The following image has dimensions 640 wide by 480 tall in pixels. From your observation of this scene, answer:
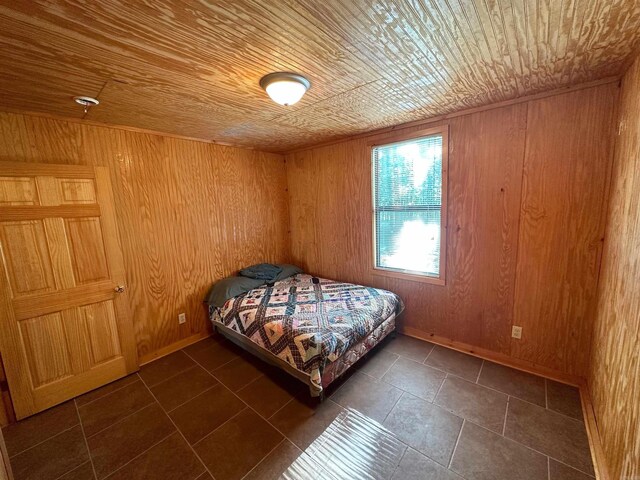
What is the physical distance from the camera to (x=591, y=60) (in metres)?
1.51

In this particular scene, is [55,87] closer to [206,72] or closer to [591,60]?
[206,72]

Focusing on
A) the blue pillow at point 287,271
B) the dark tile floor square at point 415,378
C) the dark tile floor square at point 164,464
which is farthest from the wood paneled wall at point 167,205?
the dark tile floor square at point 415,378

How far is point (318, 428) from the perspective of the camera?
174cm

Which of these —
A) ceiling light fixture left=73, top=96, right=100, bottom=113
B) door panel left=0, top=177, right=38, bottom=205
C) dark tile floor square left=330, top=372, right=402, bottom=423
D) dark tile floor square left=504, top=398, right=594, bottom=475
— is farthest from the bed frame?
ceiling light fixture left=73, top=96, right=100, bottom=113

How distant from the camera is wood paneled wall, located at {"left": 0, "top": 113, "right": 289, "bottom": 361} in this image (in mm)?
2127

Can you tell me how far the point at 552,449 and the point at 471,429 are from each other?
422mm

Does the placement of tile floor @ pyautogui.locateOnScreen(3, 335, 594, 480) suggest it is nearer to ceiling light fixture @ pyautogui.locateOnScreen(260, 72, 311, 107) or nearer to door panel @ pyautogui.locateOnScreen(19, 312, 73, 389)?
door panel @ pyautogui.locateOnScreen(19, 312, 73, 389)

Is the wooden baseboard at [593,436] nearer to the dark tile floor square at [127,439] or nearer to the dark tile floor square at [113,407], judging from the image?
the dark tile floor square at [127,439]

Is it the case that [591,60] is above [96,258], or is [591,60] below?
above

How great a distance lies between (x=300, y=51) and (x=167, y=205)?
7.15 feet

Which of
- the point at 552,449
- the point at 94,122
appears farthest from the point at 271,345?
the point at 94,122

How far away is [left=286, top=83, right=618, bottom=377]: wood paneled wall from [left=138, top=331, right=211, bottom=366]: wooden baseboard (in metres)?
2.48

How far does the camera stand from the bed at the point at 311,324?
1959mm

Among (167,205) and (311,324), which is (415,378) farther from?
(167,205)
